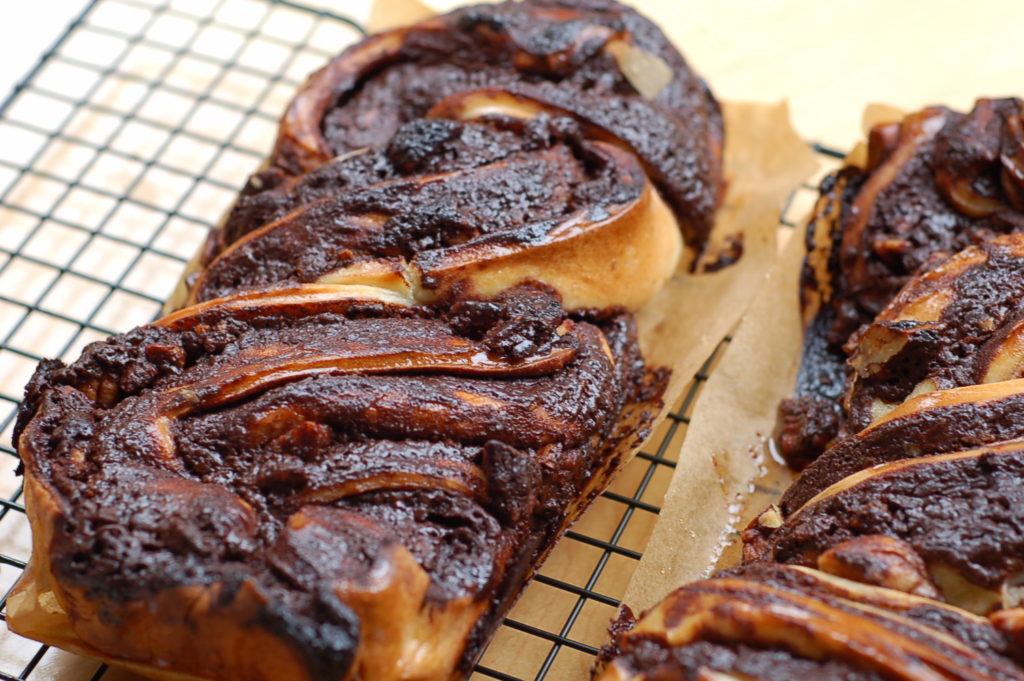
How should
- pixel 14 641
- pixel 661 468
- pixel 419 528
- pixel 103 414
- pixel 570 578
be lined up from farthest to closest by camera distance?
pixel 661 468 → pixel 570 578 → pixel 14 641 → pixel 103 414 → pixel 419 528

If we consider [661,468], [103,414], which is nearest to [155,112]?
[103,414]

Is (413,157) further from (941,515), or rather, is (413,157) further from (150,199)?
(941,515)

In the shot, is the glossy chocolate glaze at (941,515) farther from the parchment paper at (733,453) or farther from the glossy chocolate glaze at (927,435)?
the parchment paper at (733,453)

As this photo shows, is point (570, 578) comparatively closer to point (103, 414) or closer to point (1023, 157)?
point (103, 414)

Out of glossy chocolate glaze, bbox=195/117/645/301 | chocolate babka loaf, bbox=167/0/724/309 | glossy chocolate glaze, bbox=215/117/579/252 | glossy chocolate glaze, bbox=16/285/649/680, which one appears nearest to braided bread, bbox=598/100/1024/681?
glossy chocolate glaze, bbox=16/285/649/680

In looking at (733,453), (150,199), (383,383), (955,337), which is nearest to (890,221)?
(955,337)

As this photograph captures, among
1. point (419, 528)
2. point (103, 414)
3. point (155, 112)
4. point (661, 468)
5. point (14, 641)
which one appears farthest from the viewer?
point (155, 112)
